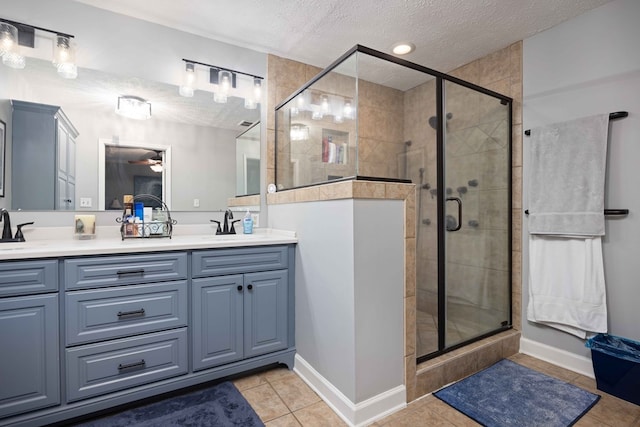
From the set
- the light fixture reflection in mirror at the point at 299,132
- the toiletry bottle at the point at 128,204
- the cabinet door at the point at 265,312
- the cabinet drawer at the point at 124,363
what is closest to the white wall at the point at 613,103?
the light fixture reflection in mirror at the point at 299,132

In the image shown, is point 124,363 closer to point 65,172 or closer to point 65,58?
point 65,172

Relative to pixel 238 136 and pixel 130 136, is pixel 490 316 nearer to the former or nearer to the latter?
pixel 238 136

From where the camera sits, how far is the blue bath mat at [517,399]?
61.6 inches

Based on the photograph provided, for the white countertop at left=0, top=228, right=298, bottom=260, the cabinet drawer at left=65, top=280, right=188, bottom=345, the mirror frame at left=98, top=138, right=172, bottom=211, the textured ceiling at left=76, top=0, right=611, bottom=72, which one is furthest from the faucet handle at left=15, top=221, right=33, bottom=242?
the textured ceiling at left=76, top=0, right=611, bottom=72

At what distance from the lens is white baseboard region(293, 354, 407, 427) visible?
1.54 m

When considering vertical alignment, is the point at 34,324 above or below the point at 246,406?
above

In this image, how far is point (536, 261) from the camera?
2240mm

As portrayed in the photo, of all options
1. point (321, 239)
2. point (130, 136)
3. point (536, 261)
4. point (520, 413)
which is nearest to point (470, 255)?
point (536, 261)

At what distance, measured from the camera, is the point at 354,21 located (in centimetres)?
220

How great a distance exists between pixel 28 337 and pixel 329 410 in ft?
4.89

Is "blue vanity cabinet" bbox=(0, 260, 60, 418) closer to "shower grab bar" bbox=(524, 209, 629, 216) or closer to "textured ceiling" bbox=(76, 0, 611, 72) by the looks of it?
"textured ceiling" bbox=(76, 0, 611, 72)

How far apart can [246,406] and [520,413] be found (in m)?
1.45

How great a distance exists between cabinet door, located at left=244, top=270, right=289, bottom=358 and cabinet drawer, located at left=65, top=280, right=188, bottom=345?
Result: 14.8 inches

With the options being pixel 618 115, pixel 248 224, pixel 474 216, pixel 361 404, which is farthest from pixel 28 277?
pixel 618 115
